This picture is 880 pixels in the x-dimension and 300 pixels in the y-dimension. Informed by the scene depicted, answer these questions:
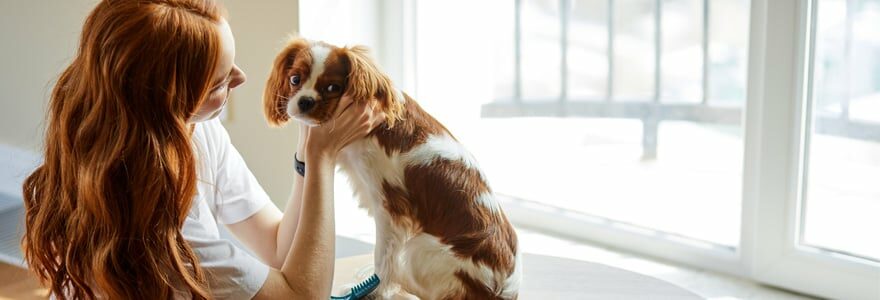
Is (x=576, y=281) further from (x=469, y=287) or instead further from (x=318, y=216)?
(x=318, y=216)

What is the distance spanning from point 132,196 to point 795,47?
1245 mm

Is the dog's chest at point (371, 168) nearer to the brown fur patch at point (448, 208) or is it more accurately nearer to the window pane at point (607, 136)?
the brown fur patch at point (448, 208)

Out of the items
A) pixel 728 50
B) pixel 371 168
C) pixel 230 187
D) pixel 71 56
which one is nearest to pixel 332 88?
pixel 371 168

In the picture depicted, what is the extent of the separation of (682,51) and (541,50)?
349mm

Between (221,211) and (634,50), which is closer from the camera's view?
(221,211)

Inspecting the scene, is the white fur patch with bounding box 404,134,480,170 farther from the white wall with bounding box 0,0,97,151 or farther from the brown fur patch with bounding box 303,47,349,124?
the white wall with bounding box 0,0,97,151

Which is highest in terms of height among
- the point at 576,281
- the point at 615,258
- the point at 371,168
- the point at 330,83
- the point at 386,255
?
the point at 330,83

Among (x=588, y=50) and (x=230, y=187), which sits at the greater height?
(x=588, y=50)

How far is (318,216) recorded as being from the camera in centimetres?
123

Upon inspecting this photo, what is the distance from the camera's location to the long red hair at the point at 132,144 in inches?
41.1

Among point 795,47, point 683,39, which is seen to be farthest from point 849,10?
point 683,39

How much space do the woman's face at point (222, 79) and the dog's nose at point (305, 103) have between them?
0.25 feet

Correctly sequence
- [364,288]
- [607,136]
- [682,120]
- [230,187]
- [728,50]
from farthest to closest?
[607,136], [682,120], [728,50], [230,187], [364,288]

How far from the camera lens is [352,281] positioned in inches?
54.6
